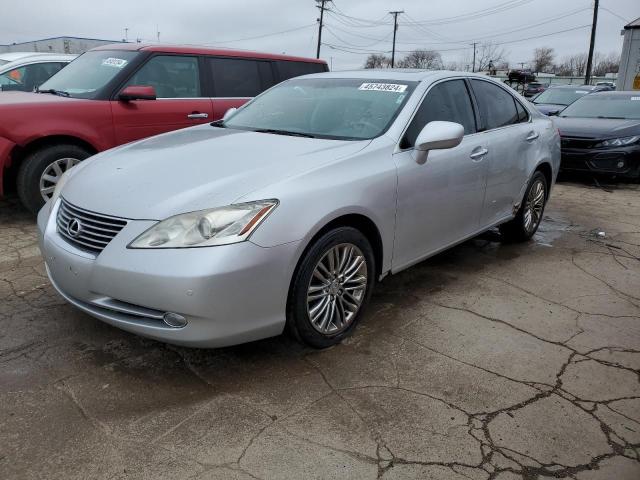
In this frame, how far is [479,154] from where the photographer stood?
13.5 ft

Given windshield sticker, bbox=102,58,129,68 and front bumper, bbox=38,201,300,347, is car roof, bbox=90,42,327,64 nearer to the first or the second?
windshield sticker, bbox=102,58,129,68

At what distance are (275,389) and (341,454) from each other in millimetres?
578

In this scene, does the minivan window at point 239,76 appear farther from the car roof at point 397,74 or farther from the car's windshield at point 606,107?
the car's windshield at point 606,107

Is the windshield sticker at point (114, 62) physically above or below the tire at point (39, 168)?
above

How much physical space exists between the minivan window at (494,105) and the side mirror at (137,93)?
312cm

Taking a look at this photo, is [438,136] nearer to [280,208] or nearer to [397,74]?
[397,74]

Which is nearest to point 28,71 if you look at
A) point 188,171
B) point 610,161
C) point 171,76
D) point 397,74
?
point 171,76

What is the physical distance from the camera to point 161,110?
19.0 feet

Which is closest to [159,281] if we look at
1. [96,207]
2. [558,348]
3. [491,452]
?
[96,207]

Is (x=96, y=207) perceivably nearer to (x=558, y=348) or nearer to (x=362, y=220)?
(x=362, y=220)

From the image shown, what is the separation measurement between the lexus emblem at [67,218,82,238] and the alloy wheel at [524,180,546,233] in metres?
3.98

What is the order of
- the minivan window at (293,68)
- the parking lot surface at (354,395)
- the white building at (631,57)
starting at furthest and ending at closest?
the white building at (631,57)
the minivan window at (293,68)
the parking lot surface at (354,395)

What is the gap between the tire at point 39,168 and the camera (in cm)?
512

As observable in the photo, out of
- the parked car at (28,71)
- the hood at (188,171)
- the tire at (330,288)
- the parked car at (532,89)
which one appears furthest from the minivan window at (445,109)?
the parked car at (532,89)
